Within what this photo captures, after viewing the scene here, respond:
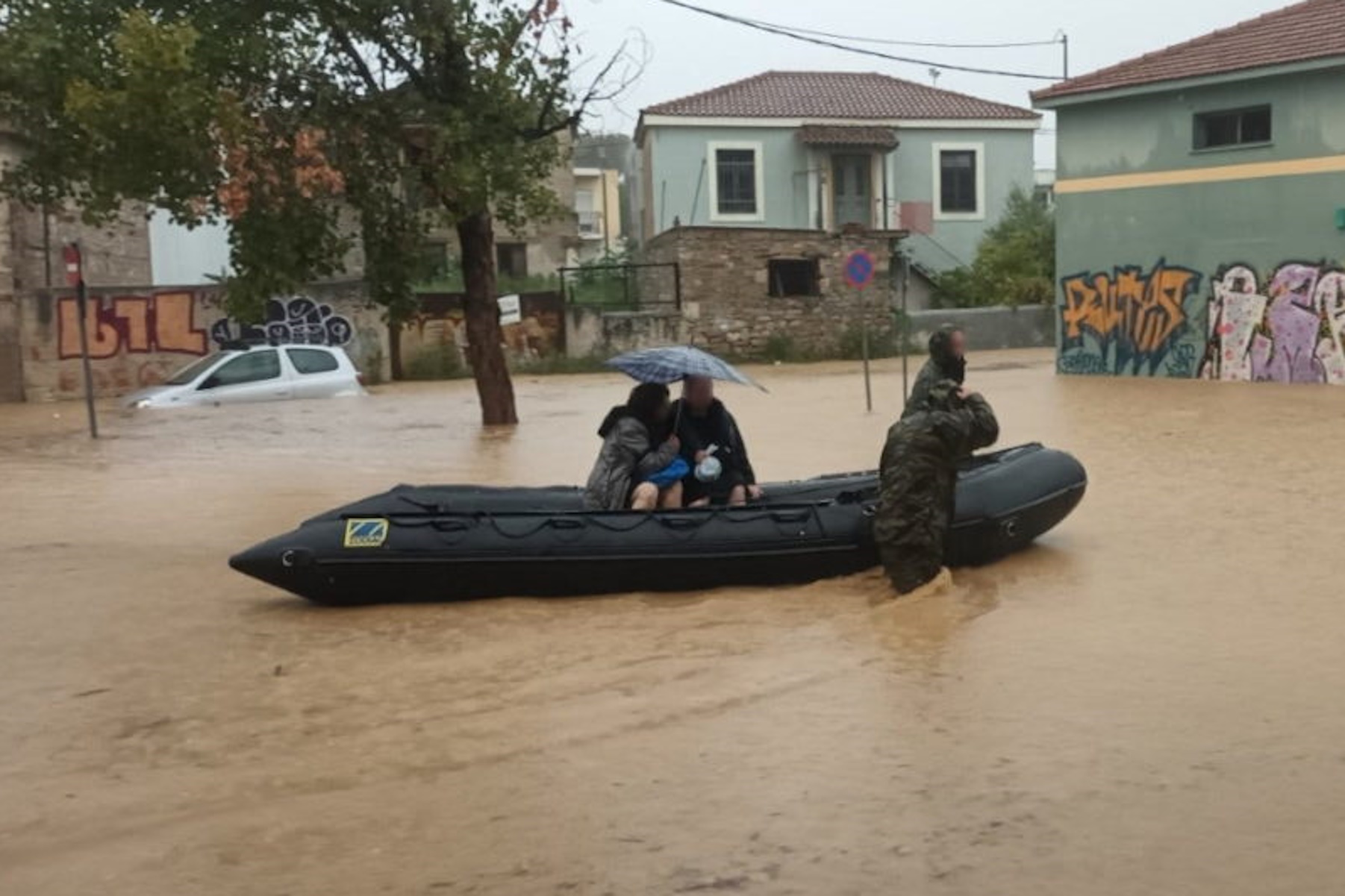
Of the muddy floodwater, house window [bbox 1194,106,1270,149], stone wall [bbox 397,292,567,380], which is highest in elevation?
house window [bbox 1194,106,1270,149]

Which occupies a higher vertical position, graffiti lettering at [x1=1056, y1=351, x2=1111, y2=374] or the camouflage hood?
the camouflage hood

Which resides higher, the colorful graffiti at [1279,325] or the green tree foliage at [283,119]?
the green tree foliage at [283,119]

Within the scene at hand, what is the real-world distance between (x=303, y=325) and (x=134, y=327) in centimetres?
360

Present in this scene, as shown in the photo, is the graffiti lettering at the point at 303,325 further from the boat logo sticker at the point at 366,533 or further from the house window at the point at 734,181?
the boat logo sticker at the point at 366,533

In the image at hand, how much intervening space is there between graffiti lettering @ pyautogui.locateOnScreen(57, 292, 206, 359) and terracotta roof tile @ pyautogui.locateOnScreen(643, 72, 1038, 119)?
1962 centimetres

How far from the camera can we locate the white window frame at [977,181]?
4588cm

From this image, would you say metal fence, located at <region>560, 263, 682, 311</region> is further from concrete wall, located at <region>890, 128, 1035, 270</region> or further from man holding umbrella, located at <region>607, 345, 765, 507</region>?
→ man holding umbrella, located at <region>607, 345, 765, 507</region>

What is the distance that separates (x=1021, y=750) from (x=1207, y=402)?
16497 millimetres

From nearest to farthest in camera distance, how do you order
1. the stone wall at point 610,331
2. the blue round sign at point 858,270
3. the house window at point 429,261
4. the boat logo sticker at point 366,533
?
the boat logo sticker at point 366,533 → the house window at point 429,261 → the blue round sign at point 858,270 → the stone wall at point 610,331

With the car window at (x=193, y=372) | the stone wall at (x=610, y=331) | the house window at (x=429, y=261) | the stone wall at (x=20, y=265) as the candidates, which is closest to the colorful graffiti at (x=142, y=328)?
the stone wall at (x=20, y=265)

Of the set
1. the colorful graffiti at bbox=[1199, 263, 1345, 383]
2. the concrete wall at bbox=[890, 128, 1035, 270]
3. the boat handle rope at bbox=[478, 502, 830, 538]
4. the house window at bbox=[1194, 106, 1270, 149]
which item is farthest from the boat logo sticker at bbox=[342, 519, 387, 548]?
the concrete wall at bbox=[890, 128, 1035, 270]

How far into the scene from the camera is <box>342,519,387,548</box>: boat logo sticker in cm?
837

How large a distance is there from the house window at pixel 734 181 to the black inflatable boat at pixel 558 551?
121 feet

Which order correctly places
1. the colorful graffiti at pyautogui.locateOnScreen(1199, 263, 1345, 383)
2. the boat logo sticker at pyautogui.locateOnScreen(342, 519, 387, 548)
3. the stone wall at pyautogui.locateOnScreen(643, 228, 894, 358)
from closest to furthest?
the boat logo sticker at pyautogui.locateOnScreen(342, 519, 387, 548) → the colorful graffiti at pyautogui.locateOnScreen(1199, 263, 1345, 383) → the stone wall at pyautogui.locateOnScreen(643, 228, 894, 358)
